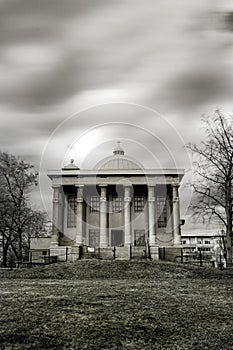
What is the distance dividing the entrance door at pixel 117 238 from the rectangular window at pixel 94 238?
4.90 ft

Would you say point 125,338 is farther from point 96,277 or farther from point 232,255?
point 232,255

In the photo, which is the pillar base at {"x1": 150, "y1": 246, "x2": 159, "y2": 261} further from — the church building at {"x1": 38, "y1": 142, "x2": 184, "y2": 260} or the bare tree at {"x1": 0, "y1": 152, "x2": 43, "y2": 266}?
the bare tree at {"x1": 0, "y1": 152, "x2": 43, "y2": 266}

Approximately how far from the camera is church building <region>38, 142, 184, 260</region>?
3959 centimetres

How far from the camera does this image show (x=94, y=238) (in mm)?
42500

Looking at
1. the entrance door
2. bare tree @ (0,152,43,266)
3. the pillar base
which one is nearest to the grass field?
the pillar base

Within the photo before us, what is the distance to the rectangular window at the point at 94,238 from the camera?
42278mm

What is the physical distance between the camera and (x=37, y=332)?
752 centimetres

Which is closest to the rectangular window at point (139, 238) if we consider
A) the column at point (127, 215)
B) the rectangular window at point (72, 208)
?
the column at point (127, 215)

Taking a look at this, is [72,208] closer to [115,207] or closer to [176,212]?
[115,207]

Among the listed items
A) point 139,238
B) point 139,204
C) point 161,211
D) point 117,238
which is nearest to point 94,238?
point 117,238

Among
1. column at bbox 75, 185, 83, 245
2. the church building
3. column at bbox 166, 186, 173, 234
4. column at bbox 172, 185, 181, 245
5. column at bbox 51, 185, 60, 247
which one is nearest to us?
column at bbox 51, 185, 60, 247

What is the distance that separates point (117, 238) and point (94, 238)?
2445 millimetres

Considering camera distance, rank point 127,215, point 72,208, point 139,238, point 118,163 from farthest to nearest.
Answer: point 118,163 < point 72,208 < point 139,238 < point 127,215

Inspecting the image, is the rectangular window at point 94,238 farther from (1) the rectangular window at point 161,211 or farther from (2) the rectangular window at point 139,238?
(1) the rectangular window at point 161,211
